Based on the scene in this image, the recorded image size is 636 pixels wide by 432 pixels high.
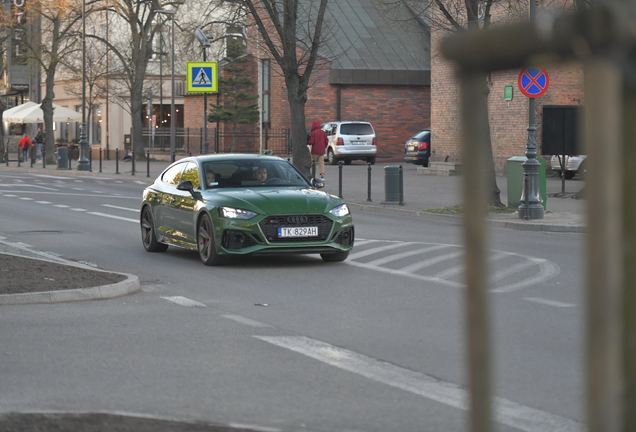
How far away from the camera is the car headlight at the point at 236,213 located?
41.4 ft

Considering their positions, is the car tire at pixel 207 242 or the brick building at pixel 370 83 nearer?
the car tire at pixel 207 242

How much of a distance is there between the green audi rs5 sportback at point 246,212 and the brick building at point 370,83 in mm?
39193

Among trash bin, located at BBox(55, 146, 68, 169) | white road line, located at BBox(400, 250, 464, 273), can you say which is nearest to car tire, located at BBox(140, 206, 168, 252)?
white road line, located at BBox(400, 250, 464, 273)

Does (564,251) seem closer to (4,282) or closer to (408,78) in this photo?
(4,282)

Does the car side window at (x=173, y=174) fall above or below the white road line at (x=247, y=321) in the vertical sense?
above

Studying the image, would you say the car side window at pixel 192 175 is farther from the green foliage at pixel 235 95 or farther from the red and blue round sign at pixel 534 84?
the green foliage at pixel 235 95

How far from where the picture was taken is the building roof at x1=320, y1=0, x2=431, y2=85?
53844 mm

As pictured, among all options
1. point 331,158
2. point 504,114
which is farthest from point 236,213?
point 331,158

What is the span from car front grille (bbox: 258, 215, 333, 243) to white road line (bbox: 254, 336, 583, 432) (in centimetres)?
450

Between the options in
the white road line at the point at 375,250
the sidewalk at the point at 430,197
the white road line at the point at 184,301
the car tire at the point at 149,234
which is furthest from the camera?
the sidewalk at the point at 430,197

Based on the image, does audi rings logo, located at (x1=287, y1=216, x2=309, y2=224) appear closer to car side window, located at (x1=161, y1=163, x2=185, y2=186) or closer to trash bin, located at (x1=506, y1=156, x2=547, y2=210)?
car side window, located at (x1=161, y1=163, x2=185, y2=186)

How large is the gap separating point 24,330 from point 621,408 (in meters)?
6.85

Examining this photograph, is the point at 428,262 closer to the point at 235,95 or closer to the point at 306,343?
the point at 306,343

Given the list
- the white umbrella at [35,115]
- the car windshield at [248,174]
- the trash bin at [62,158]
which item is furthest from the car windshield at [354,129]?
the car windshield at [248,174]
